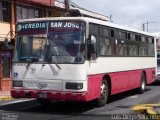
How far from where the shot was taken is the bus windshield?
12812 millimetres

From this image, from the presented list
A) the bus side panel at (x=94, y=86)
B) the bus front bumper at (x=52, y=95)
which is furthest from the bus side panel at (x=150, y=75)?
the bus front bumper at (x=52, y=95)

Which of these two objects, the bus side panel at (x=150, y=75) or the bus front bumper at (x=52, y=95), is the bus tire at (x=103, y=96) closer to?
the bus front bumper at (x=52, y=95)

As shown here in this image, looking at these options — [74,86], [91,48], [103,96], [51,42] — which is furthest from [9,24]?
[74,86]

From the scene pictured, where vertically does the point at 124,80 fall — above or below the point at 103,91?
above

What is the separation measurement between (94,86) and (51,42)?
190 cm

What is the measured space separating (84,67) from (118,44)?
Answer: 3.65 metres

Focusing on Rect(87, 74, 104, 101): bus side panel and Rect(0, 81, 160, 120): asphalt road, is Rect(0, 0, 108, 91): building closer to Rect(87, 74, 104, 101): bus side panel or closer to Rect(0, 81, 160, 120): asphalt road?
Rect(0, 81, 160, 120): asphalt road

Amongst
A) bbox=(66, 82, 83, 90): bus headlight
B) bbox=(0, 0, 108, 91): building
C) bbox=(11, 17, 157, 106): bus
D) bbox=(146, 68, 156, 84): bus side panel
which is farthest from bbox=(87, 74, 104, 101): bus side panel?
bbox=(0, 0, 108, 91): building

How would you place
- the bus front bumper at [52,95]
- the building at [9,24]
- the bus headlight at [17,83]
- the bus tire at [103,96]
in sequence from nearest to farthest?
the bus front bumper at [52,95], the bus headlight at [17,83], the bus tire at [103,96], the building at [9,24]

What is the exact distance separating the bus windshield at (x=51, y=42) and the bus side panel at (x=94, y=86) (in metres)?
0.83

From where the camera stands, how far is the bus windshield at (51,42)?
12.8 metres

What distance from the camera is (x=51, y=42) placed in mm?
13086

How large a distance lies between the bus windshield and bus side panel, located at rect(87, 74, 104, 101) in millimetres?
835

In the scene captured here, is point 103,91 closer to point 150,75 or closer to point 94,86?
point 94,86
